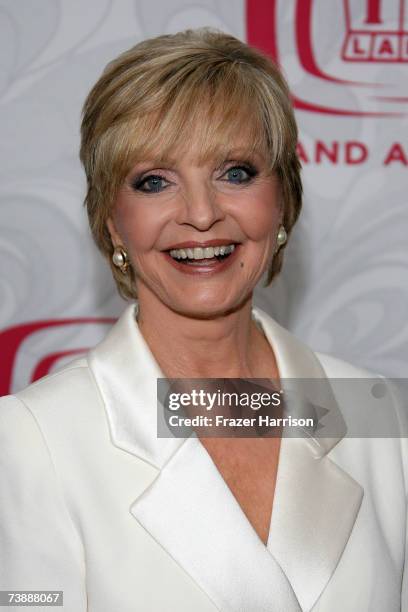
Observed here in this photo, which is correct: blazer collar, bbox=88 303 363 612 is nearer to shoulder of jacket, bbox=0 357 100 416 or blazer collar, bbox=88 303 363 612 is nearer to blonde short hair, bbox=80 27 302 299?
shoulder of jacket, bbox=0 357 100 416

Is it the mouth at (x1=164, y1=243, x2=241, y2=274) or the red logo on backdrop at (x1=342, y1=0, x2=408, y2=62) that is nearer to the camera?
the mouth at (x1=164, y1=243, x2=241, y2=274)

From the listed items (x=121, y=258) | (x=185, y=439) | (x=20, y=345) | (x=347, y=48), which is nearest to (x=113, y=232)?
(x=121, y=258)

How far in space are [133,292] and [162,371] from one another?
0.25 metres

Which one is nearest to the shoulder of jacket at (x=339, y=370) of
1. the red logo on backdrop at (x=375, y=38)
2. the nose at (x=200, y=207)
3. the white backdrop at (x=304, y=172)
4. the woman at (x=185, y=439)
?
the woman at (x=185, y=439)

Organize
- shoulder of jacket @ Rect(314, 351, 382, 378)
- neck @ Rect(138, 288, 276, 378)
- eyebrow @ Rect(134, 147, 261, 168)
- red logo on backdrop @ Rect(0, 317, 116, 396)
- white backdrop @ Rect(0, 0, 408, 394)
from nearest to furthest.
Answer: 1. eyebrow @ Rect(134, 147, 261, 168)
2. neck @ Rect(138, 288, 276, 378)
3. shoulder of jacket @ Rect(314, 351, 382, 378)
4. white backdrop @ Rect(0, 0, 408, 394)
5. red logo on backdrop @ Rect(0, 317, 116, 396)

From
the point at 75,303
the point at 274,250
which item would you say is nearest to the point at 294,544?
the point at 274,250

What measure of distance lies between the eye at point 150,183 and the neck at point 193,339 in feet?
0.79

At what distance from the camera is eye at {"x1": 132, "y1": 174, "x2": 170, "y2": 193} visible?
1776 millimetres

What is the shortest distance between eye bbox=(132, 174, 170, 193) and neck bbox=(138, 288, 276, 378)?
0.24 m

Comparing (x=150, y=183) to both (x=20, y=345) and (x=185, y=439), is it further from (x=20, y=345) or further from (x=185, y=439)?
(x=20, y=345)

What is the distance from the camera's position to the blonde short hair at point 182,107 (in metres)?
1.73

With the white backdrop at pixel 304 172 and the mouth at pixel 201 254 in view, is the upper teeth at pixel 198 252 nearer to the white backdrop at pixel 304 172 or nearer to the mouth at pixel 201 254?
the mouth at pixel 201 254

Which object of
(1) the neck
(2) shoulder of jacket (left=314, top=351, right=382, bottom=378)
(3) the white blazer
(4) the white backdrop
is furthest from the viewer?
(4) the white backdrop

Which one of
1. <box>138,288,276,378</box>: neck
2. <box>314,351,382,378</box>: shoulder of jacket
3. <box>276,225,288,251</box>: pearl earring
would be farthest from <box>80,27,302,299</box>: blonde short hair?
<box>314,351,382,378</box>: shoulder of jacket
